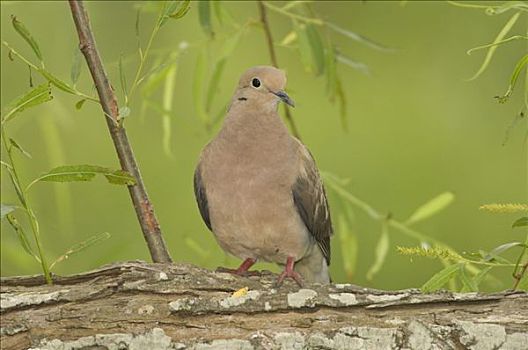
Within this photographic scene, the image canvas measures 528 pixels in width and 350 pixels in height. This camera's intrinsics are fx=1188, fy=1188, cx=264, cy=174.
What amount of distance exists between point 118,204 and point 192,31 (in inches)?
26.7

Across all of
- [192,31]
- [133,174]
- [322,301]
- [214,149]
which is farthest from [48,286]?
[192,31]

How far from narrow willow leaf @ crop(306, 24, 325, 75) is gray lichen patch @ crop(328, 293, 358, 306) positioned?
→ 0.75 metres

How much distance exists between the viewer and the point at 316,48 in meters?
2.73

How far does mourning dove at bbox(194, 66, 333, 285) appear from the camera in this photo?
2.77m

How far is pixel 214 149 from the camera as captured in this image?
111 inches

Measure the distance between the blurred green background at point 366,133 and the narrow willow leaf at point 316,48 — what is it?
1.24m

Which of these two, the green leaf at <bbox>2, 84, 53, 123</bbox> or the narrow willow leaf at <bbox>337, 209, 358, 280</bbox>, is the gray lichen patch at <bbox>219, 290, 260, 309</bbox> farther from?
the narrow willow leaf at <bbox>337, 209, 358, 280</bbox>

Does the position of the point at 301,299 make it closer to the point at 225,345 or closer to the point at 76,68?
the point at 225,345

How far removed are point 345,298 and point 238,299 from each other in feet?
0.63

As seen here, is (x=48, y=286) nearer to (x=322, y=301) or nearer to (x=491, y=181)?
(x=322, y=301)

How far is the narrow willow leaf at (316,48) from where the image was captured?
272 centimetres

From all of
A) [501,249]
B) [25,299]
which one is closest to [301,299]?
[501,249]

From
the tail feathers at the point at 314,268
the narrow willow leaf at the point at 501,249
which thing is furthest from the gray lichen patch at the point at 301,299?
the tail feathers at the point at 314,268

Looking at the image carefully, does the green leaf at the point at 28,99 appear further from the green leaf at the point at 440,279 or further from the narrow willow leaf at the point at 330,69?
the narrow willow leaf at the point at 330,69
